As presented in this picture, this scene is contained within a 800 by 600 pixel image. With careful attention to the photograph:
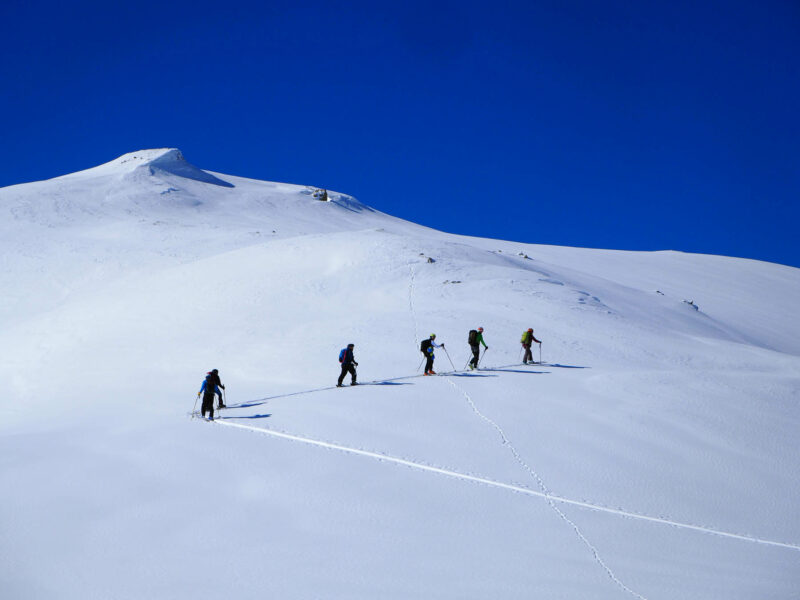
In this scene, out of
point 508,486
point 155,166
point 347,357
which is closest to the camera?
point 508,486

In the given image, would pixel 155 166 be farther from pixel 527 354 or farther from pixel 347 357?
pixel 347 357

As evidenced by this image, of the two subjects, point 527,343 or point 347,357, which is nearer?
point 347,357

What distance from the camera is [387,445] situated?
10602 mm

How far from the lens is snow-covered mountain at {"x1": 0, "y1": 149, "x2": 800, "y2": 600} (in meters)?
6.76

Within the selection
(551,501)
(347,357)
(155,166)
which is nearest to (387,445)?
(551,501)

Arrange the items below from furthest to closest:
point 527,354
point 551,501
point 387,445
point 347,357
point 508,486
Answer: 1. point 527,354
2. point 347,357
3. point 387,445
4. point 508,486
5. point 551,501

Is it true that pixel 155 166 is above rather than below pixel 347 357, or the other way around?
above

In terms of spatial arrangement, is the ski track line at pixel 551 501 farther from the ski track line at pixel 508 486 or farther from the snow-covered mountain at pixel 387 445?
the ski track line at pixel 508 486

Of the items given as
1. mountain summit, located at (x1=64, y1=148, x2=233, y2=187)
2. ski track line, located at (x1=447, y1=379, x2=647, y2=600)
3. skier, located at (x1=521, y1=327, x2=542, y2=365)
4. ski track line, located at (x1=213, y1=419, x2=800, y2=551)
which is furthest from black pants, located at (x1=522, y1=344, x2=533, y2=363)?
mountain summit, located at (x1=64, y1=148, x2=233, y2=187)

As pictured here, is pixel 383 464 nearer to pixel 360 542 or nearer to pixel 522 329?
pixel 360 542

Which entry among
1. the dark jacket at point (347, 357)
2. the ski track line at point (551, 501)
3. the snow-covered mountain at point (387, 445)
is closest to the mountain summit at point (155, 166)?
the snow-covered mountain at point (387, 445)

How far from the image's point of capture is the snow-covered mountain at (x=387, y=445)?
22.2 ft

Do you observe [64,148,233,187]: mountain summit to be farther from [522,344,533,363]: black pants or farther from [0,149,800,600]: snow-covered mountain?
[522,344,533,363]: black pants

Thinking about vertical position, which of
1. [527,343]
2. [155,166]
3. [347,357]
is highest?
[155,166]
